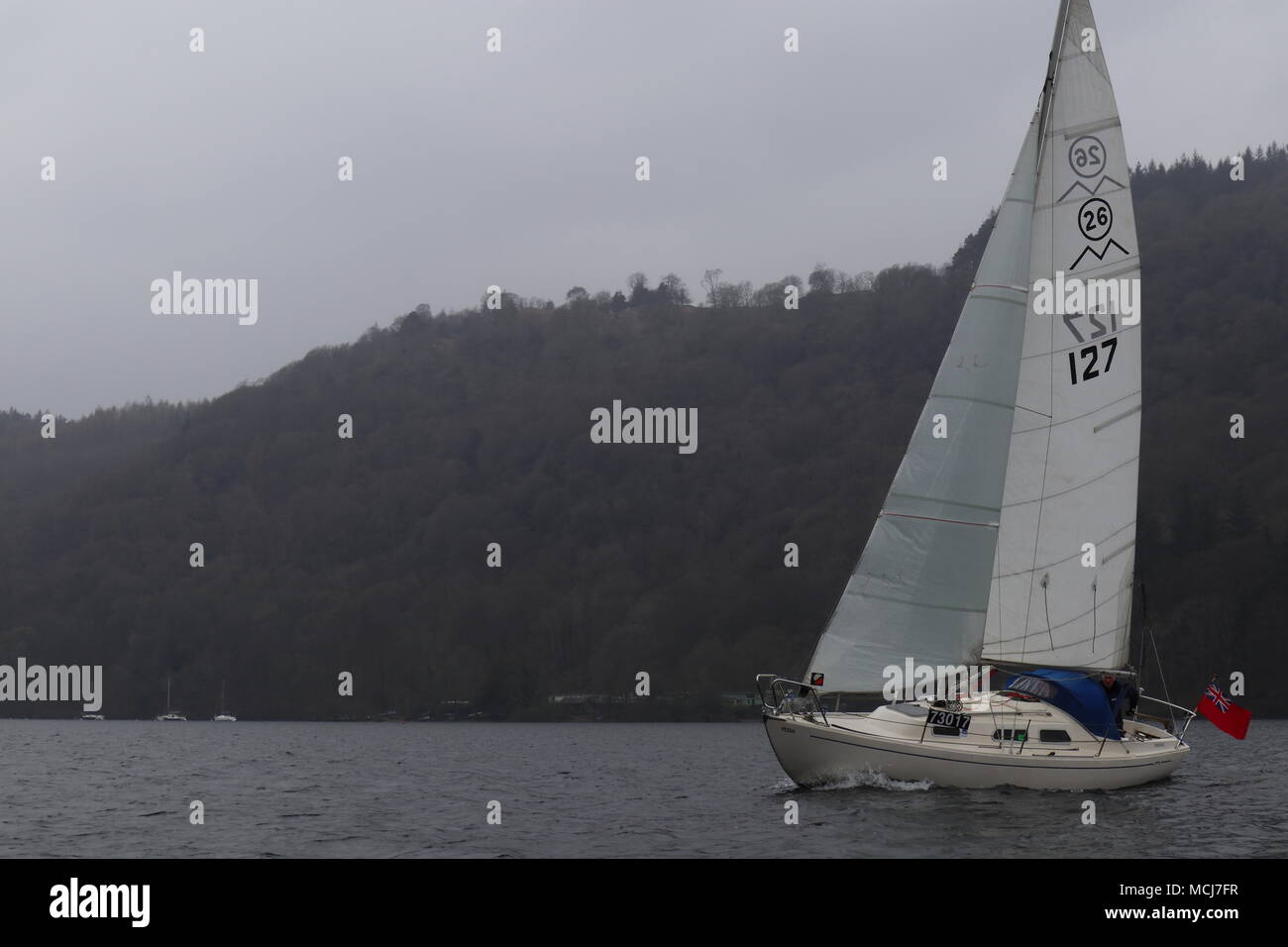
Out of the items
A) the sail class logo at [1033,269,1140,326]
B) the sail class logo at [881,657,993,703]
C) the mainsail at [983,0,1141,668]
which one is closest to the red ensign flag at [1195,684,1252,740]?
the mainsail at [983,0,1141,668]

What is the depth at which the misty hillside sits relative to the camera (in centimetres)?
11581

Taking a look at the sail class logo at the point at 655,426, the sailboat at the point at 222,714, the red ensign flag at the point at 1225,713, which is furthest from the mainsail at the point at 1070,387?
the sail class logo at the point at 655,426

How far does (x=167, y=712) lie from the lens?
14438cm

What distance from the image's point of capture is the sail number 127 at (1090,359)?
32.3 meters

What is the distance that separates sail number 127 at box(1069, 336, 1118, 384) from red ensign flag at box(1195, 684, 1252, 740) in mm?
7243

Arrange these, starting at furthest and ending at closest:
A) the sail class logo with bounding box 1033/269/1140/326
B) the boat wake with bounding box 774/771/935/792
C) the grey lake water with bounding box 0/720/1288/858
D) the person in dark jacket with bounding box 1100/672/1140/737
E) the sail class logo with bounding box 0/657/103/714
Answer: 1. the sail class logo with bounding box 0/657/103/714
2. the person in dark jacket with bounding box 1100/672/1140/737
3. the sail class logo with bounding box 1033/269/1140/326
4. the boat wake with bounding box 774/771/935/792
5. the grey lake water with bounding box 0/720/1288/858

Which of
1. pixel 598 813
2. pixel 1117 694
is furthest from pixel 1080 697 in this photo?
pixel 598 813

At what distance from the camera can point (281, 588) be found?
517ft

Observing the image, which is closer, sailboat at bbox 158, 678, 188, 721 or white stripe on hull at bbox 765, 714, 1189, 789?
white stripe on hull at bbox 765, 714, 1189, 789

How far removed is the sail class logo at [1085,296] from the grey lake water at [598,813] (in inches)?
411

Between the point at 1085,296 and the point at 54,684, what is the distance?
137 meters
